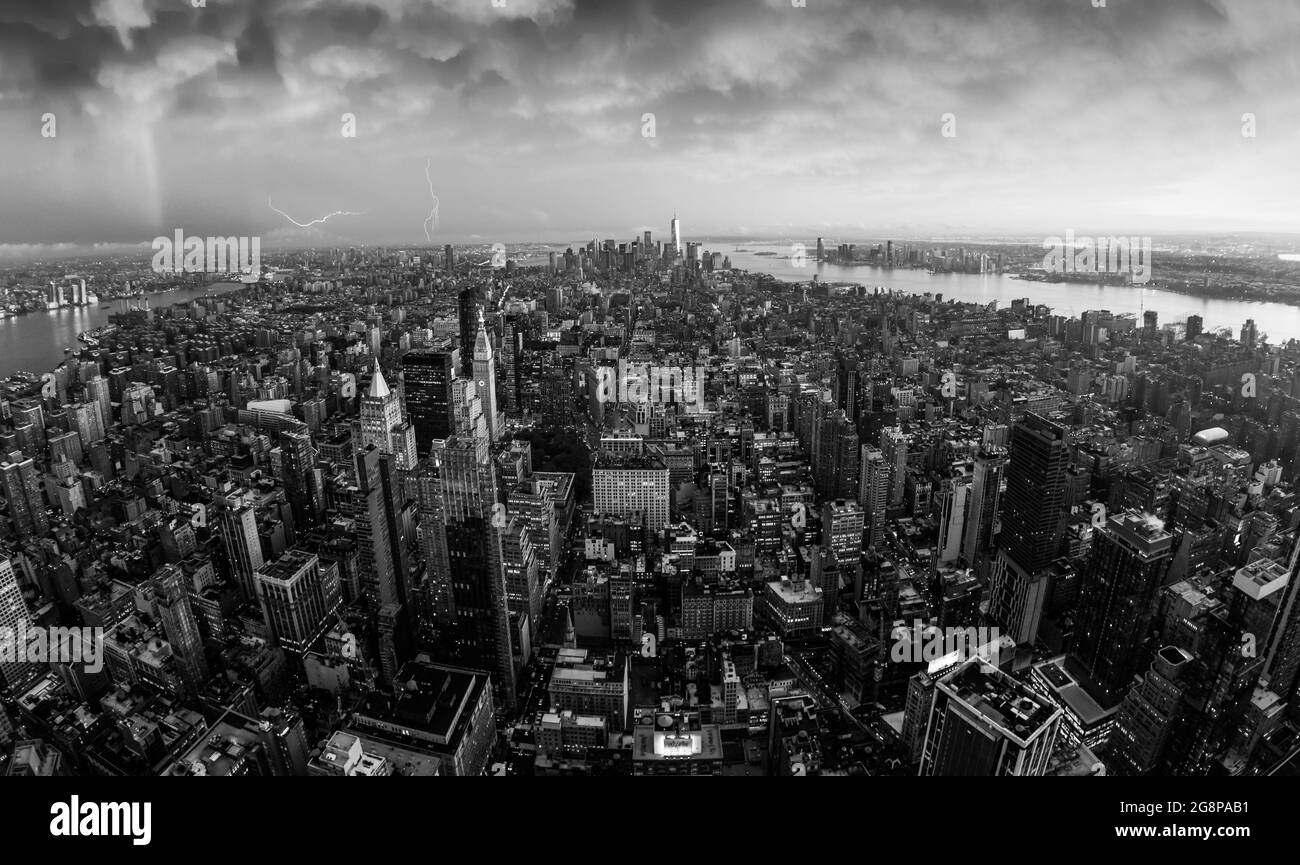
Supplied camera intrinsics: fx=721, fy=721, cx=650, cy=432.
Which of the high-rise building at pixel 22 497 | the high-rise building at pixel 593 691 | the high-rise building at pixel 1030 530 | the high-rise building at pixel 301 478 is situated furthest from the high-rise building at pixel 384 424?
the high-rise building at pixel 1030 530

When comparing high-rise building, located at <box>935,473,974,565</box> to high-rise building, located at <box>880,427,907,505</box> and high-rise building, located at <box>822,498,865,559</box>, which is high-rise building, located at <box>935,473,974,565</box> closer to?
high-rise building, located at <box>822,498,865,559</box>

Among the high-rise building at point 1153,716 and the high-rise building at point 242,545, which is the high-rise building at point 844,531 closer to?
the high-rise building at point 1153,716

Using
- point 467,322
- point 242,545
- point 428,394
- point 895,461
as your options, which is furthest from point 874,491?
point 467,322

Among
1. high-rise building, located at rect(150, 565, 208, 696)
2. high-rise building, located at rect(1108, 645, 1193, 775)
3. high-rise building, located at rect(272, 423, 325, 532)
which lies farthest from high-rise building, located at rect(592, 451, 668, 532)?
high-rise building, located at rect(1108, 645, 1193, 775)

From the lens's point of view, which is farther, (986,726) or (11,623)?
(11,623)

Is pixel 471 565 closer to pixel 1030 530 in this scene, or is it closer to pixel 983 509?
pixel 1030 530
